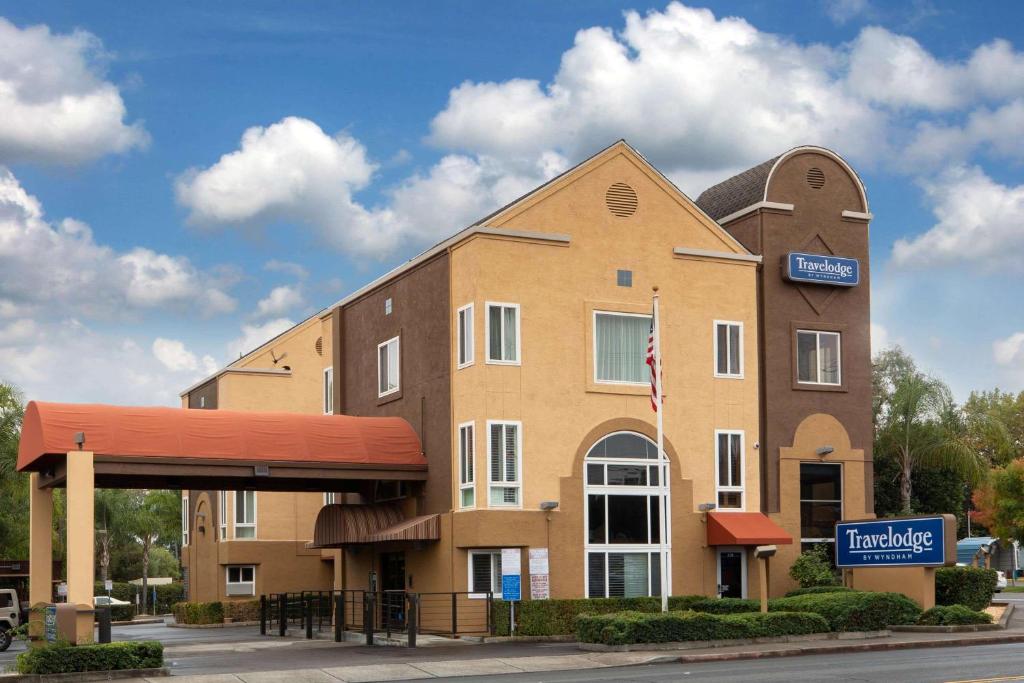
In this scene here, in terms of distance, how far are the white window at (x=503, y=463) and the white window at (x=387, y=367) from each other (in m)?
5.88

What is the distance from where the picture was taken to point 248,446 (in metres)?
33.8

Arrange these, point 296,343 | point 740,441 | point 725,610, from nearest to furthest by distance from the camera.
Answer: point 725,610, point 740,441, point 296,343

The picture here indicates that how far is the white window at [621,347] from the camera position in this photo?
35.9 metres

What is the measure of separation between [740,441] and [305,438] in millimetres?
12536

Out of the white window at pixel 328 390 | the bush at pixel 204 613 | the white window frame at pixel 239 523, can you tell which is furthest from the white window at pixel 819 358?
the bush at pixel 204 613

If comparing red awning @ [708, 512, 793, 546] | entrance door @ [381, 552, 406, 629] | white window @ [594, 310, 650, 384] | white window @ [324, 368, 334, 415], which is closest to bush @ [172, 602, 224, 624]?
white window @ [324, 368, 334, 415]

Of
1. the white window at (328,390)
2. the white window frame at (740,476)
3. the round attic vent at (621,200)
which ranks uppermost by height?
the round attic vent at (621,200)

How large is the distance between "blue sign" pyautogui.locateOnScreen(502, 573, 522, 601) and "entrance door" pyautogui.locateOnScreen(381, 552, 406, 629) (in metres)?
4.81

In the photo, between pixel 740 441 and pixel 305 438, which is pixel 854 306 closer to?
pixel 740 441

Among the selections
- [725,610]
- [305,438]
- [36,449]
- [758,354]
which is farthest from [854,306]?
[36,449]

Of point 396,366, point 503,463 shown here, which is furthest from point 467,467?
point 396,366

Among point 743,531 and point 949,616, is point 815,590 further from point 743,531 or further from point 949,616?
point 949,616

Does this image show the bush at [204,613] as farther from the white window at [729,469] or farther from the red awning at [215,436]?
the white window at [729,469]

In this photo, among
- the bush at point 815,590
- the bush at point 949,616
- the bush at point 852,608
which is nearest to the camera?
the bush at point 852,608
